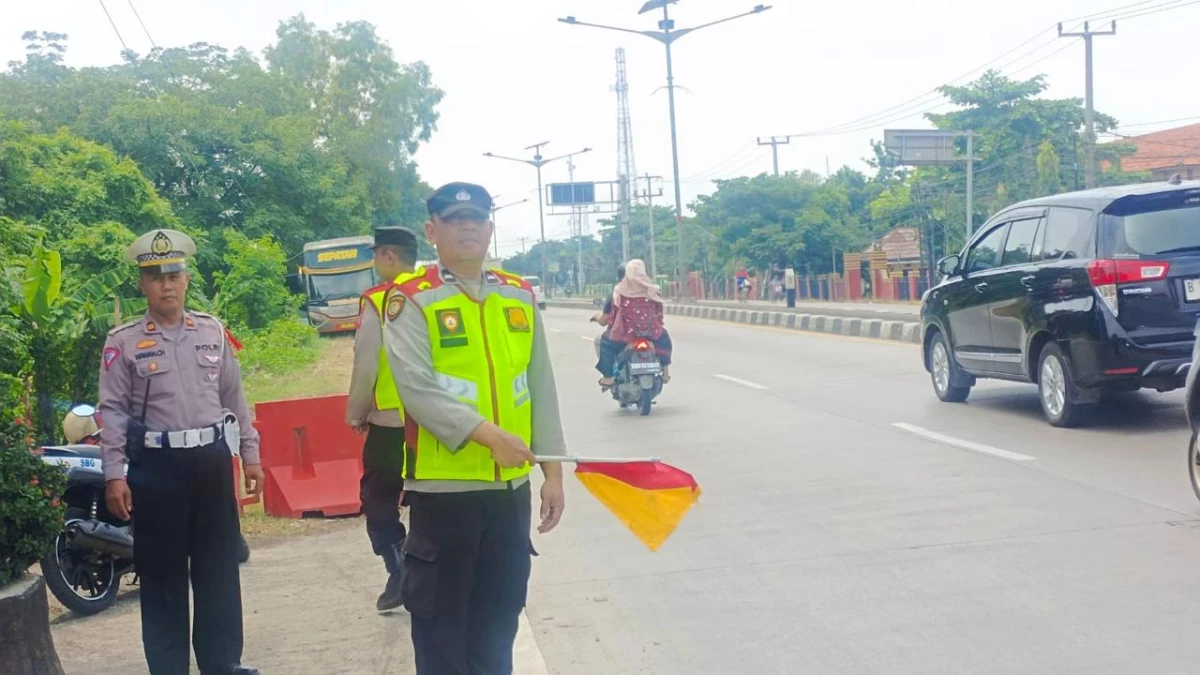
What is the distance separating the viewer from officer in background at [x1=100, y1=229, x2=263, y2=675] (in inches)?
188

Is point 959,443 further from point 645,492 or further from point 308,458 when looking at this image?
point 645,492

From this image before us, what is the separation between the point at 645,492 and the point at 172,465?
6.30 ft

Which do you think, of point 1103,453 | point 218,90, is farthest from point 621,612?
point 218,90

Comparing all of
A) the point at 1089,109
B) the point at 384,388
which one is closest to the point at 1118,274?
the point at 384,388

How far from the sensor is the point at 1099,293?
9.91 meters

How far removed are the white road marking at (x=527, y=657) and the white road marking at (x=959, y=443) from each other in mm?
5003

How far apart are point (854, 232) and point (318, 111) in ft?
76.9

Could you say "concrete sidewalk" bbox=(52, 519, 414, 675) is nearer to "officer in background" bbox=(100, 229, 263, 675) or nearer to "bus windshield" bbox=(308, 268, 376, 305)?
"officer in background" bbox=(100, 229, 263, 675)

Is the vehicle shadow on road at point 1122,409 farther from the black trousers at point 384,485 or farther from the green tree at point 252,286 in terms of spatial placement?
the green tree at point 252,286

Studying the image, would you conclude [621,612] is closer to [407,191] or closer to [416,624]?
[416,624]

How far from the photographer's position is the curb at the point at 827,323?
23.9m

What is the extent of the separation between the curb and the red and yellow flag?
19.1m

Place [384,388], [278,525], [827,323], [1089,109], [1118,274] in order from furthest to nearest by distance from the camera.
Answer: [1089,109]
[827,323]
[1118,274]
[278,525]
[384,388]

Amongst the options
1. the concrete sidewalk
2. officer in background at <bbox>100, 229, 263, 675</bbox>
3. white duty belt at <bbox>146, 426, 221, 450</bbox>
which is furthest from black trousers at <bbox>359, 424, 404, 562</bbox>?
white duty belt at <bbox>146, 426, 221, 450</bbox>
